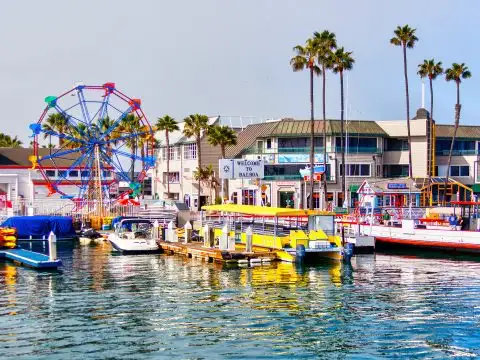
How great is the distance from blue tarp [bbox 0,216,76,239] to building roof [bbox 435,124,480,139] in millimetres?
52199

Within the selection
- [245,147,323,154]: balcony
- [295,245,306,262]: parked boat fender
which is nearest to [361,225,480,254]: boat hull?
[295,245,306,262]: parked boat fender

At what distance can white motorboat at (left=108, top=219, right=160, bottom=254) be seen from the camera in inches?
2194

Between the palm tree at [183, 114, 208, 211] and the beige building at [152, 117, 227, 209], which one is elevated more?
the palm tree at [183, 114, 208, 211]

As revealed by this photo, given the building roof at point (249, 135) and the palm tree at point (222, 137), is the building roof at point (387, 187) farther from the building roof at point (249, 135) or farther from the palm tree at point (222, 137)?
the palm tree at point (222, 137)

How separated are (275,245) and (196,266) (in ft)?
18.2

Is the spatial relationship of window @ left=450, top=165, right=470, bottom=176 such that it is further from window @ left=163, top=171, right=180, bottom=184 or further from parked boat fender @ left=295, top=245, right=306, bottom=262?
parked boat fender @ left=295, top=245, right=306, bottom=262

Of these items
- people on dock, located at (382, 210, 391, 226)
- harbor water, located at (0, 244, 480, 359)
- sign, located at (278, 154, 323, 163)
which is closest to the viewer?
harbor water, located at (0, 244, 480, 359)

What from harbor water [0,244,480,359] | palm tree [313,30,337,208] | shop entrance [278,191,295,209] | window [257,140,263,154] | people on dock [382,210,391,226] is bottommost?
harbor water [0,244,480,359]

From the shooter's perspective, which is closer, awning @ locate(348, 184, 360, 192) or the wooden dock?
the wooden dock

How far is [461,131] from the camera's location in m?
103

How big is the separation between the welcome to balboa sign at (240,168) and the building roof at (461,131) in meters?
37.2

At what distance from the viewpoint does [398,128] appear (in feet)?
328

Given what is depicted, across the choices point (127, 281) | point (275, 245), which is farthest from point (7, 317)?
point (275, 245)

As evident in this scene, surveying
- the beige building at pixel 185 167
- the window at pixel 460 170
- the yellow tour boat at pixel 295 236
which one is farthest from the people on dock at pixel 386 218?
the beige building at pixel 185 167
